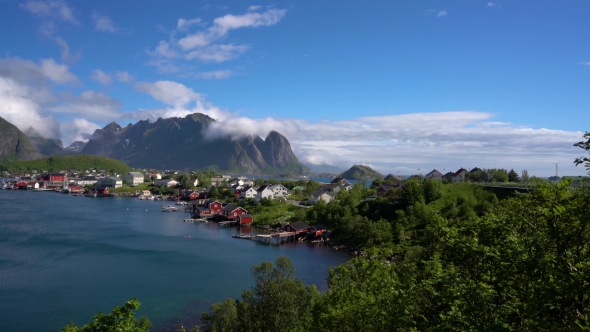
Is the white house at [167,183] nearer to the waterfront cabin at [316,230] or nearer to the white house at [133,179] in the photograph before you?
the white house at [133,179]

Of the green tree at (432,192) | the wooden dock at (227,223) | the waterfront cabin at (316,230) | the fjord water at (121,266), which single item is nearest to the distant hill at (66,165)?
the fjord water at (121,266)

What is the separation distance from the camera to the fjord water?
1412 cm

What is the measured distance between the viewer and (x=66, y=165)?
330ft

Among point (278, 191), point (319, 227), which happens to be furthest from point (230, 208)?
point (319, 227)

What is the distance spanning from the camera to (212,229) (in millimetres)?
33562

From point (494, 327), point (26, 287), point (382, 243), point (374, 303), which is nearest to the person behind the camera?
point (494, 327)

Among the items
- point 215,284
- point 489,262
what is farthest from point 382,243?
point 489,262

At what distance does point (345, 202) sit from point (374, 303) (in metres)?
27.5

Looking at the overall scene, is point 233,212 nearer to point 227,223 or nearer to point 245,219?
point 227,223

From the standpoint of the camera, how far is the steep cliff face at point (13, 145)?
5413 inches

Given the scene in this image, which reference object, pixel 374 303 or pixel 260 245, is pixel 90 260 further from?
pixel 374 303

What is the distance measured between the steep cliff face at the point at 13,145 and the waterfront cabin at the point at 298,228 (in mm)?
145829

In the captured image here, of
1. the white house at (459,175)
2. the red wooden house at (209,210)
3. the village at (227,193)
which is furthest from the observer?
the white house at (459,175)

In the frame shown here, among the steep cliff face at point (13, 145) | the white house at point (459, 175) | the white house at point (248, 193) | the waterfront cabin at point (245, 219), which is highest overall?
the steep cliff face at point (13, 145)
